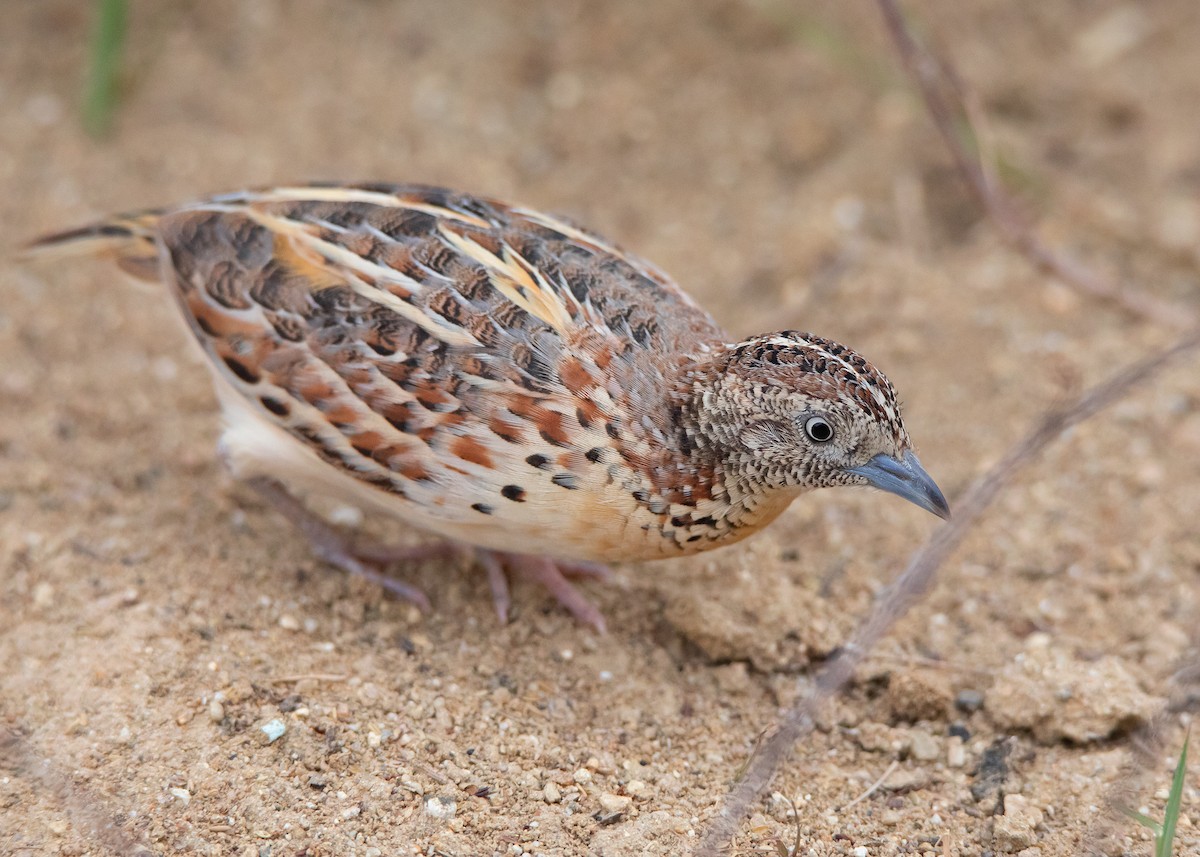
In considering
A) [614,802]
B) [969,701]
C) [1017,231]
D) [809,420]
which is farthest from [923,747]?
[1017,231]

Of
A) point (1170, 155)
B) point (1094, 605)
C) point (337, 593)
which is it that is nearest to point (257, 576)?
point (337, 593)

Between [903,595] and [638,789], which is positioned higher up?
[903,595]

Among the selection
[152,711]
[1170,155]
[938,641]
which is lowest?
[152,711]

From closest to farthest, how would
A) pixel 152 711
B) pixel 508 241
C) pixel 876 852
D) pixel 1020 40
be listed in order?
pixel 876 852 < pixel 152 711 < pixel 508 241 < pixel 1020 40

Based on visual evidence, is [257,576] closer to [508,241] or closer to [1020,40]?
[508,241]

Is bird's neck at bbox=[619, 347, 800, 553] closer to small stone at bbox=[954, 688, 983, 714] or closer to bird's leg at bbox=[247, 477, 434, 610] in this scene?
small stone at bbox=[954, 688, 983, 714]

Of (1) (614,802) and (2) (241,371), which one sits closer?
(1) (614,802)

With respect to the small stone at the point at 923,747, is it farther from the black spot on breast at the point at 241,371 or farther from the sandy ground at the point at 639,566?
the black spot on breast at the point at 241,371

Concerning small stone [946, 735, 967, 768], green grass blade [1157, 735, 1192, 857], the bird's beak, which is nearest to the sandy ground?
small stone [946, 735, 967, 768]

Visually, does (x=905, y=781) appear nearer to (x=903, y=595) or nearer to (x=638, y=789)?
(x=638, y=789)
